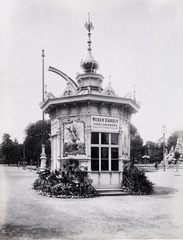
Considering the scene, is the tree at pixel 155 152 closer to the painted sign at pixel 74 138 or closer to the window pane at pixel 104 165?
the window pane at pixel 104 165

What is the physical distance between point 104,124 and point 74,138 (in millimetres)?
1507

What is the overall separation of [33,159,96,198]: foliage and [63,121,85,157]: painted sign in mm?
462

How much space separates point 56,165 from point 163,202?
6.09m

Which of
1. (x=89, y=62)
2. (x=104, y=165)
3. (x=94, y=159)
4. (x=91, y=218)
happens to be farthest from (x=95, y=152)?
(x=91, y=218)

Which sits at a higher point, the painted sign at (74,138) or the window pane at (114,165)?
the painted sign at (74,138)

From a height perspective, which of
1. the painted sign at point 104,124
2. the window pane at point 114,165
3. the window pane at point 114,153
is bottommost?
the window pane at point 114,165

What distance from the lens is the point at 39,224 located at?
→ 7.30 meters

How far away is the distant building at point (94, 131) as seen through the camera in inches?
508

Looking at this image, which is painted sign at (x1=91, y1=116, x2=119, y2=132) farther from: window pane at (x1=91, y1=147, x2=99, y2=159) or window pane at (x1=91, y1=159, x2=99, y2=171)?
window pane at (x1=91, y1=159, x2=99, y2=171)

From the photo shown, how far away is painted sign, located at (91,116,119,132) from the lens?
13.1 meters

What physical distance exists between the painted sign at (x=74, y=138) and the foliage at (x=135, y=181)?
2414 millimetres

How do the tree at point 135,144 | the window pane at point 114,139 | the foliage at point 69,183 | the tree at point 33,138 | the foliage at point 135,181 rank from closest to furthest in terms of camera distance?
the foliage at point 69,183 → the foliage at point 135,181 → the window pane at point 114,139 → the tree at point 33,138 → the tree at point 135,144

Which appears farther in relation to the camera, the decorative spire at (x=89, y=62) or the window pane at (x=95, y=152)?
the decorative spire at (x=89, y=62)

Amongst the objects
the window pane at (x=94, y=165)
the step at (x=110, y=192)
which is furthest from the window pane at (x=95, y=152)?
the step at (x=110, y=192)
